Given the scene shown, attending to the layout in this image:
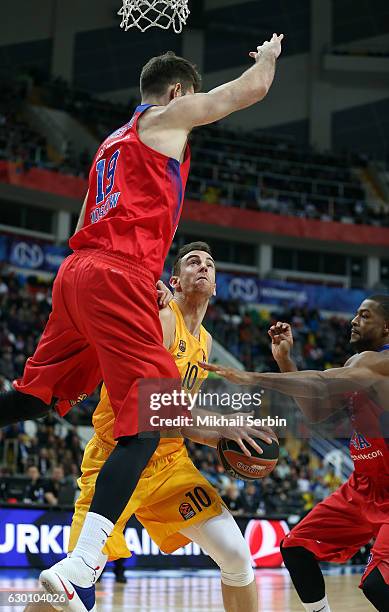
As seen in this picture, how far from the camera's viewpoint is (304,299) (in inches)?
1093

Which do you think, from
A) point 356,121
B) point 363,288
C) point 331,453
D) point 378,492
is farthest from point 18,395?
point 356,121

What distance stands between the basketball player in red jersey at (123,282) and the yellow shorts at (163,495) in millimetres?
494

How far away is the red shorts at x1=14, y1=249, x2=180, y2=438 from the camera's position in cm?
346

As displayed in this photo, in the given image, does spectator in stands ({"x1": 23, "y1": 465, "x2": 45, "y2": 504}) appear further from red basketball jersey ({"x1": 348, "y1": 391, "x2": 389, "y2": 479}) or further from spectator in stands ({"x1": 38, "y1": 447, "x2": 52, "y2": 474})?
red basketball jersey ({"x1": 348, "y1": 391, "x2": 389, "y2": 479})

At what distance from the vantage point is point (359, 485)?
4.97 m

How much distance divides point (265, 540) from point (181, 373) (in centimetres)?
862

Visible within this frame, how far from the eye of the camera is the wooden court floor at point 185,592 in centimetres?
744

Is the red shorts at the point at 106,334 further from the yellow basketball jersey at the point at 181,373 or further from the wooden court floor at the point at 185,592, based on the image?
the wooden court floor at the point at 185,592

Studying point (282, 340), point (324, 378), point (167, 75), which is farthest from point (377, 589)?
point (167, 75)

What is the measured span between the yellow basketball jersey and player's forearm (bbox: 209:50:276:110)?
4.59 ft

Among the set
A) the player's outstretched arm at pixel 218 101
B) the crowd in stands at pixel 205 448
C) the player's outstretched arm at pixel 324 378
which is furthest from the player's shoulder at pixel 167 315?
the crowd in stands at pixel 205 448

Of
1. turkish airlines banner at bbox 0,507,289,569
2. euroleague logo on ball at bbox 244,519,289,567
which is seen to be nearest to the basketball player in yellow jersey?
turkish airlines banner at bbox 0,507,289,569

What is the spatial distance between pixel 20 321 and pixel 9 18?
14587mm

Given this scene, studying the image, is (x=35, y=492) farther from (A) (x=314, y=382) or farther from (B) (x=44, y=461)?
(A) (x=314, y=382)
